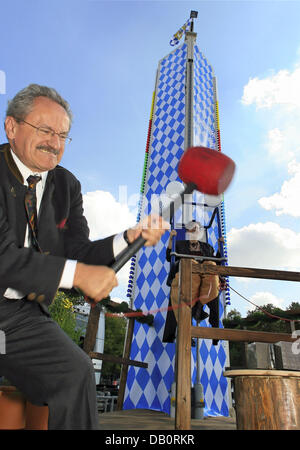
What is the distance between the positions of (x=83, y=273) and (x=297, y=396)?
1.81 metres

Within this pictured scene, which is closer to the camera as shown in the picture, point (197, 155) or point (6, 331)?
point (6, 331)

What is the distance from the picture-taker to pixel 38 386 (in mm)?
971

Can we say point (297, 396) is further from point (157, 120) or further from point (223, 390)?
point (157, 120)

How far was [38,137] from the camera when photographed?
1344 mm

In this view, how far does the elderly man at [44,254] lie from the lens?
974 mm

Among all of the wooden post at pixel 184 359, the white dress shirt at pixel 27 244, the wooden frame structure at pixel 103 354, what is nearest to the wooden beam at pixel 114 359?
the wooden frame structure at pixel 103 354

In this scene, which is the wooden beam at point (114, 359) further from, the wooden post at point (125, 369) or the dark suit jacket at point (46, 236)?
the dark suit jacket at point (46, 236)

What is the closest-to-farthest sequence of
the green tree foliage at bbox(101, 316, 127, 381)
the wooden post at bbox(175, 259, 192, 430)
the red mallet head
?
the red mallet head < the wooden post at bbox(175, 259, 192, 430) < the green tree foliage at bbox(101, 316, 127, 381)

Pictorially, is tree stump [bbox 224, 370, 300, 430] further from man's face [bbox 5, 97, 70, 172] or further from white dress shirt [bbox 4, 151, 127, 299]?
man's face [bbox 5, 97, 70, 172]

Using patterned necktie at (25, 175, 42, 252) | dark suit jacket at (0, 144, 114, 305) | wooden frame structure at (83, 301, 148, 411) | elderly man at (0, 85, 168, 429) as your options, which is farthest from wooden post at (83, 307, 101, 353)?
patterned necktie at (25, 175, 42, 252)

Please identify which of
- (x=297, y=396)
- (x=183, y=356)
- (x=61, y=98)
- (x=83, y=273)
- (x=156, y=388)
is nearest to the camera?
(x=83, y=273)

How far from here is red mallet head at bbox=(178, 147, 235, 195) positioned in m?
1.47

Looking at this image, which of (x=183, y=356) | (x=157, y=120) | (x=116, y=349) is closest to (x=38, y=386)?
(x=183, y=356)

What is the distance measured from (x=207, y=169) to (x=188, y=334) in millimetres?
1379
